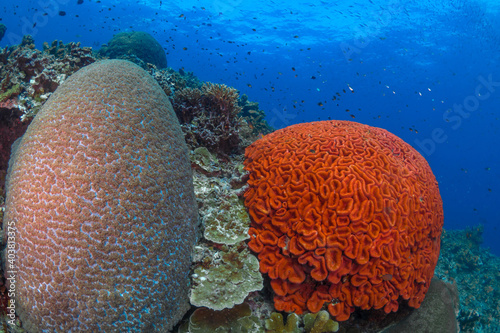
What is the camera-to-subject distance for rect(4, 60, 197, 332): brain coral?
2.06 m

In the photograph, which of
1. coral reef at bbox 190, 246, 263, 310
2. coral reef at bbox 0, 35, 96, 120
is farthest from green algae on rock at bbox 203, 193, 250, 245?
coral reef at bbox 0, 35, 96, 120

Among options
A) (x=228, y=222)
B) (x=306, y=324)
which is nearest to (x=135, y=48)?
(x=228, y=222)

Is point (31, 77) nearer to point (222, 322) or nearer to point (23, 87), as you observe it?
point (23, 87)

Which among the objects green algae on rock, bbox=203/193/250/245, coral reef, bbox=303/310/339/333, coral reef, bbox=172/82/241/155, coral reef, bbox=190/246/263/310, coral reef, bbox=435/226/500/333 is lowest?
coral reef, bbox=435/226/500/333

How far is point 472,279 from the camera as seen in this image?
1180cm

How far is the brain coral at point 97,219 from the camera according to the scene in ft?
6.75

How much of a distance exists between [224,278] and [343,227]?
1582 mm

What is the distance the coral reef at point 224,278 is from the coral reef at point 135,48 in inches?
564

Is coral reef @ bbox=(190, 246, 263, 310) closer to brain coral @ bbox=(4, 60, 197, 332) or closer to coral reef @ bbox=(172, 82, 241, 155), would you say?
brain coral @ bbox=(4, 60, 197, 332)

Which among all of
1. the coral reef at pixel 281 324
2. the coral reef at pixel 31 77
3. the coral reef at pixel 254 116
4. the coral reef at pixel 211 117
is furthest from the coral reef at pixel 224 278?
the coral reef at pixel 254 116

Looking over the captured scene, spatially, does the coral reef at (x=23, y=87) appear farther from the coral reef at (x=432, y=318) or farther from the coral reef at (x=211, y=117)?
the coral reef at (x=432, y=318)

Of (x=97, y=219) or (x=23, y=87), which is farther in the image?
(x=23, y=87)

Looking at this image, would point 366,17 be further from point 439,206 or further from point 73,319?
point 73,319

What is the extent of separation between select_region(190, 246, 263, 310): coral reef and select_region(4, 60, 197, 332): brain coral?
0.61ft
